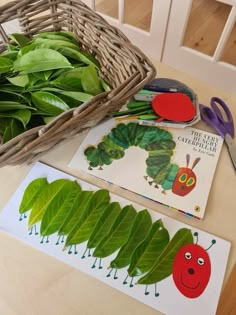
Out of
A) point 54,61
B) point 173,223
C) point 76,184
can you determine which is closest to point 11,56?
point 54,61

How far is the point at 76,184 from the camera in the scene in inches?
17.9

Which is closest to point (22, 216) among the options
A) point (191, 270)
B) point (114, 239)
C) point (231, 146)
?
point (114, 239)

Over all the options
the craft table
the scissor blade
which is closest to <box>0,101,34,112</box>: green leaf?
the craft table

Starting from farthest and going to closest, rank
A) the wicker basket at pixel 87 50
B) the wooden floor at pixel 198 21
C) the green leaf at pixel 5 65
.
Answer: the wooden floor at pixel 198 21
the green leaf at pixel 5 65
the wicker basket at pixel 87 50

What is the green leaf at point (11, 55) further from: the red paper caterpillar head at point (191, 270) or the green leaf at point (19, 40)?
the red paper caterpillar head at point (191, 270)

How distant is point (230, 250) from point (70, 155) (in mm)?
279

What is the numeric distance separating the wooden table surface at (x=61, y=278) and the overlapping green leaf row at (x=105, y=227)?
3 centimetres

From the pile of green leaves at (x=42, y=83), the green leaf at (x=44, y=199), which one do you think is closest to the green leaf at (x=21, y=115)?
the pile of green leaves at (x=42, y=83)

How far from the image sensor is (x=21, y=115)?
0.41 m

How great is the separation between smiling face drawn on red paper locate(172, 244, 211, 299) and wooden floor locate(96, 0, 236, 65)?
17.7 inches

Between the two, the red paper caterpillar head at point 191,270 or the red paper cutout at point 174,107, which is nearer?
the red paper caterpillar head at point 191,270

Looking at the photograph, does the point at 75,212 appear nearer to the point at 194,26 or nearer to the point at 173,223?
the point at 173,223

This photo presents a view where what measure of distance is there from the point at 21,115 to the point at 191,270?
12.0 inches

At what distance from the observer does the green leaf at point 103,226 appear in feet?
1.33
